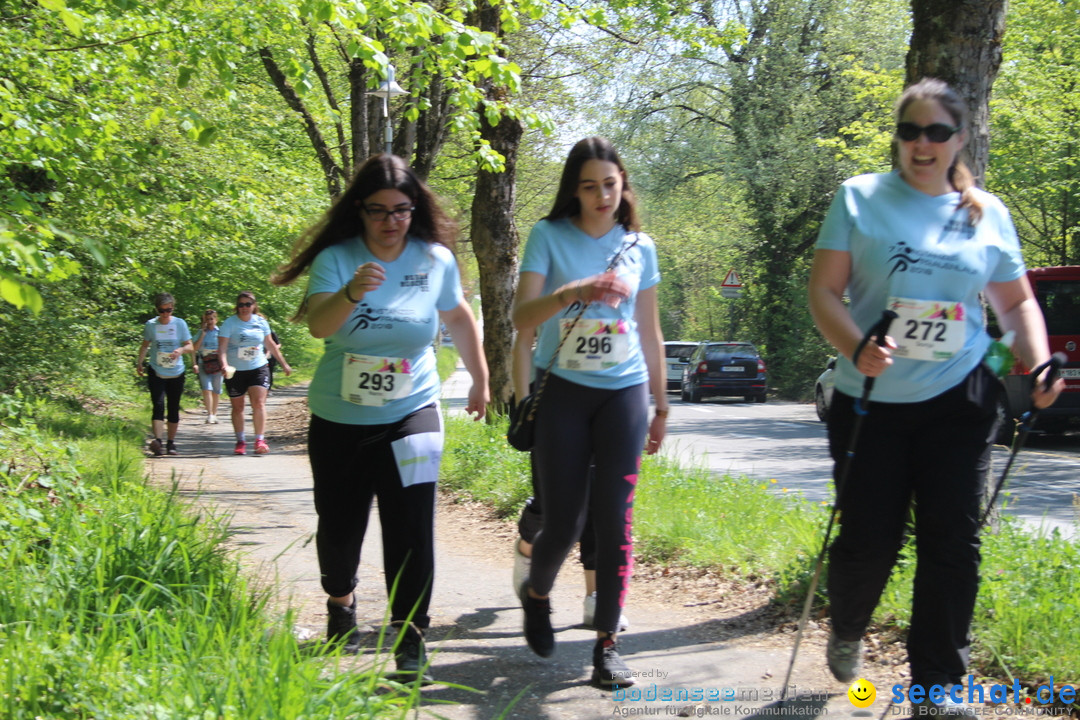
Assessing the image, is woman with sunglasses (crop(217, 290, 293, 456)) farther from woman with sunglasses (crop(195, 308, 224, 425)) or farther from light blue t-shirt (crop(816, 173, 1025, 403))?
light blue t-shirt (crop(816, 173, 1025, 403))

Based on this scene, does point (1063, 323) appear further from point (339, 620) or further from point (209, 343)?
point (339, 620)

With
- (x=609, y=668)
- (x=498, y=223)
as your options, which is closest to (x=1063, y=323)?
(x=498, y=223)

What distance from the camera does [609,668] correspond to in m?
3.91

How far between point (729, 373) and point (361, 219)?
2400 centimetres

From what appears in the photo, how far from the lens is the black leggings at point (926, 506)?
3.28 metres

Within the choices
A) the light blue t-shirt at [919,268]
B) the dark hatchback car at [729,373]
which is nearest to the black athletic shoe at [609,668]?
the light blue t-shirt at [919,268]

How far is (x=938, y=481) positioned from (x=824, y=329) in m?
0.62

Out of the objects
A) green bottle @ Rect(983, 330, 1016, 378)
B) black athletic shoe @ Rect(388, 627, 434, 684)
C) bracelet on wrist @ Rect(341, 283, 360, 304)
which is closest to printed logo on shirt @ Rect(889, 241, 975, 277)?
green bottle @ Rect(983, 330, 1016, 378)

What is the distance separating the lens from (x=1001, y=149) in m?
19.0

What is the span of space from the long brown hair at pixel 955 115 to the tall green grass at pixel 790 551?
1.53 meters

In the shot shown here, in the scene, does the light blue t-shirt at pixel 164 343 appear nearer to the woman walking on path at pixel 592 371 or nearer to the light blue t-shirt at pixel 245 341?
the light blue t-shirt at pixel 245 341

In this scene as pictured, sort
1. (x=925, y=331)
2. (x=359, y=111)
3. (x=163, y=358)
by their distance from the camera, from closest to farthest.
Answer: (x=925, y=331) → (x=163, y=358) → (x=359, y=111)

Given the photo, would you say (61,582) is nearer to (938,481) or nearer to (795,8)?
(938,481)

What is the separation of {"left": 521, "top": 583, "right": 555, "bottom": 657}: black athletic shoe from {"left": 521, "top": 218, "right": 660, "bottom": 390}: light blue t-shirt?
95 centimetres
